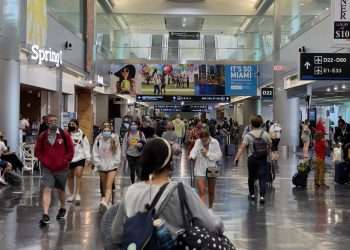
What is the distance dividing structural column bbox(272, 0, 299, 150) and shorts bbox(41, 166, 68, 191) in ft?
79.3

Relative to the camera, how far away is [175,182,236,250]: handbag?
2854mm

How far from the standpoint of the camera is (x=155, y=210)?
3010 millimetres

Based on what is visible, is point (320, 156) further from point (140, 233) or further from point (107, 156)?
point (140, 233)

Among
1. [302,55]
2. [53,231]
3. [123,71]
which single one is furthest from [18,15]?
[123,71]

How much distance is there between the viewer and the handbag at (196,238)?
2.85m

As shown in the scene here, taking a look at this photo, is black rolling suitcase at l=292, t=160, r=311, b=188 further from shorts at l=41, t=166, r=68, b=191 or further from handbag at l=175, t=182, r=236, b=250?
handbag at l=175, t=182, r=236, b=250

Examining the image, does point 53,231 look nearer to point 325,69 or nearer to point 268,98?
point 325,69

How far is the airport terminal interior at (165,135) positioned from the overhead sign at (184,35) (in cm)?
14

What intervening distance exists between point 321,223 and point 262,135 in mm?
2748

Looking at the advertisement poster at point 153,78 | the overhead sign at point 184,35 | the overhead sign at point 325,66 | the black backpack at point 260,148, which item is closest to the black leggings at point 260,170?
the black backpack at point 260,148

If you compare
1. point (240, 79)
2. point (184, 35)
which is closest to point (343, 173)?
point (240, 79)

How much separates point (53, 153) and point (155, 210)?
633cm

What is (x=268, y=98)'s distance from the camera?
35.7 m

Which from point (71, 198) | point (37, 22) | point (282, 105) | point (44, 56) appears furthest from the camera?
point (282, 105)
